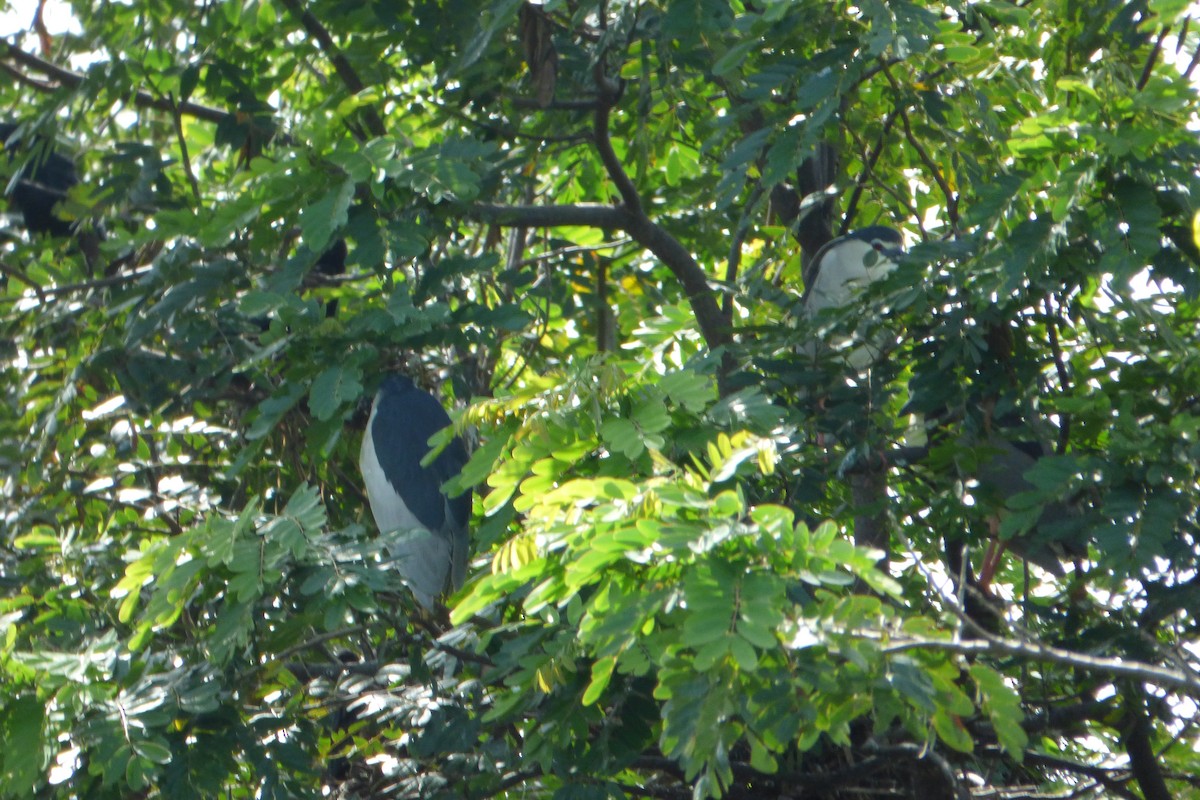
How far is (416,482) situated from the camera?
3.00 meters

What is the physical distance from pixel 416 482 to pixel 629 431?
4.07 ft

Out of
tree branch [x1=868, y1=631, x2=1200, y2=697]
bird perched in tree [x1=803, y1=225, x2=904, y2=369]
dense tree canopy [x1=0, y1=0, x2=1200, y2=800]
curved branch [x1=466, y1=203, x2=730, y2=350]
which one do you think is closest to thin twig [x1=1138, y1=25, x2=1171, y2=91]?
dense tree canopy [x1=0, y1=0, x2=1200, y2=800]

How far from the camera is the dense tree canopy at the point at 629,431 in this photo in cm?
169

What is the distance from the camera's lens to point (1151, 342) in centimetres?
233

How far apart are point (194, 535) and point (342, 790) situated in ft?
2.75

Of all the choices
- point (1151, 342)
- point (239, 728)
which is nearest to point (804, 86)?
point (1151, 342)

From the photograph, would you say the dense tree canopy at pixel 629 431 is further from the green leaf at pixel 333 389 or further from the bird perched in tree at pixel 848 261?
the bird perched in tree at pixel 848 261

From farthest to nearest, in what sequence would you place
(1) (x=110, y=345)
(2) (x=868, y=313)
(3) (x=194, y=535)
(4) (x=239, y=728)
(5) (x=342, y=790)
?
(1) (x=110, y=345), (5) (x=342, y=790), (2) (x=868, y=313), (4) (x=239, y=728), (3) (x=194, y=535)

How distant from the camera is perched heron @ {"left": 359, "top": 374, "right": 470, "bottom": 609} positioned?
2.98 metres

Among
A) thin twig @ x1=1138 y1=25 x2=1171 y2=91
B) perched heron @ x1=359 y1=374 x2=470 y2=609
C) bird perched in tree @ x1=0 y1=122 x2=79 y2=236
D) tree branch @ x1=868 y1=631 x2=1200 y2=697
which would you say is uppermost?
thin twig @ x1=1138 y1=25 x2=1171 y2=91

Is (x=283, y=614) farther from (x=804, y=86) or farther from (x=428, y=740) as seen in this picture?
(x=804, y=86)

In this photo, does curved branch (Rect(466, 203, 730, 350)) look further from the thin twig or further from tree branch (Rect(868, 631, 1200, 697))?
tree branch (Rect(868, 631, 1200, 697))

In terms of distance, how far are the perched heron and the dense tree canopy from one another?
11 centimetres

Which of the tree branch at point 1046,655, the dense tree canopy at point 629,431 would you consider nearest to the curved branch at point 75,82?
the dense tree canopy at point 629,431
